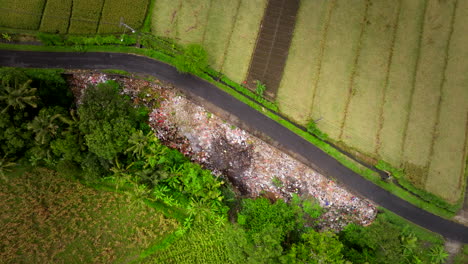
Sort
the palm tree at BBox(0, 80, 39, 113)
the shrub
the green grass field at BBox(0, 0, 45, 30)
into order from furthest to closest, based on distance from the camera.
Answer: the green grass field at BBox(0, 0, 45, 30)
the shrub
the palm tree at BBox(0, 80, 39, 113)

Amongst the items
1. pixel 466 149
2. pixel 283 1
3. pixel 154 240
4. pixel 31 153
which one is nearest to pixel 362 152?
pixel 466 149

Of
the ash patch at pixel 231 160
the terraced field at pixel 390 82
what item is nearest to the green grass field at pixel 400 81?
the terraced field at pixel 390 82

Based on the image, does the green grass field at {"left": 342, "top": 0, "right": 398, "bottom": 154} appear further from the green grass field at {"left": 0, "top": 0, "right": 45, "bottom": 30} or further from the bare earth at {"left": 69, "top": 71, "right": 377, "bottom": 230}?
the green grass field at {"left": 0, "top": 0, "right": 45, "bottom": 30}

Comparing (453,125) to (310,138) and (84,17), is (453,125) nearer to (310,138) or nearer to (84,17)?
(310,138)

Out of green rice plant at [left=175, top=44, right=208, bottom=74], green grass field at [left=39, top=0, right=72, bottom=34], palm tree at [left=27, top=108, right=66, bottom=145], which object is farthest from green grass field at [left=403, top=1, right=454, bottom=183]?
green grass field at [left=39, top=0, right=72, bottom=34]

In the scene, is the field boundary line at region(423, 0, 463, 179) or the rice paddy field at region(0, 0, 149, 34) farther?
the field boundary line at region(423, 0, 463, 179)

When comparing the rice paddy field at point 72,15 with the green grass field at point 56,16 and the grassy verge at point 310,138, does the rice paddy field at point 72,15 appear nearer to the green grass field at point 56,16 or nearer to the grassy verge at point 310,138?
the green grass field at point 56,16
